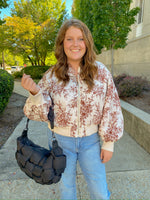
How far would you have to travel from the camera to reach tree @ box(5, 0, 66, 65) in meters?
13.2

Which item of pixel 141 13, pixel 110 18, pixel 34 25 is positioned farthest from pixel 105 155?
pixel 34 25

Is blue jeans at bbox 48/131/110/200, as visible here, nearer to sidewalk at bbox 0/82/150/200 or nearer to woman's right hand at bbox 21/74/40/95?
woman's right hand at bbox 21/74/40/95

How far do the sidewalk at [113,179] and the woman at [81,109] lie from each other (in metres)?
0.72

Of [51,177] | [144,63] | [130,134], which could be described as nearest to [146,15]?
[144,63]

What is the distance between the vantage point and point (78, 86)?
1404 millimetres

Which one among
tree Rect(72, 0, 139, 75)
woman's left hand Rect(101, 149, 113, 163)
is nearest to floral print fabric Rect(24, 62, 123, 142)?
woman's left hand Rect(101, 149, 113, 163)

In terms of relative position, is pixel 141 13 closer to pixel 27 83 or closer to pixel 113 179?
pixel 113 179

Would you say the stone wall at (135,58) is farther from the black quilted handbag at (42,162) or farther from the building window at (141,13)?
the black quilted handbag at (42,162)

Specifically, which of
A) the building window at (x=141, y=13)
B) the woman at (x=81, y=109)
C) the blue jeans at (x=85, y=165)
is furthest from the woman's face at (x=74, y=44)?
the building window at (x=141, y=13)

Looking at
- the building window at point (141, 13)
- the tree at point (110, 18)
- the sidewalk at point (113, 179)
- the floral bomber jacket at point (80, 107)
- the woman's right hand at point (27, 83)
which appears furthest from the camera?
the building window at point (141, 13)

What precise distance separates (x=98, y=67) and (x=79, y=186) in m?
1.55

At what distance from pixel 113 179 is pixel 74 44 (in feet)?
6.08

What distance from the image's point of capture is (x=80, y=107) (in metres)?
1.37

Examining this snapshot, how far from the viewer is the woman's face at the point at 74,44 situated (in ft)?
4.57
